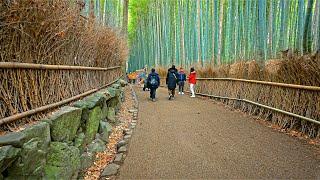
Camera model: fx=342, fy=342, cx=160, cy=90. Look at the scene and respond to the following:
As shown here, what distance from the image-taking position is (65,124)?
12.8 feet

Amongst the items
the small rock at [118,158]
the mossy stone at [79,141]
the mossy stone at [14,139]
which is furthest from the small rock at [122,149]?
the mossy stone at [14,139]

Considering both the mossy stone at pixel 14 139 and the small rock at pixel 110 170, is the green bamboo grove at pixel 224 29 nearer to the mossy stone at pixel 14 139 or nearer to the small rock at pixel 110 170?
the small rock at pixel 110 170

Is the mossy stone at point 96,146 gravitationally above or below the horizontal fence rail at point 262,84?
below

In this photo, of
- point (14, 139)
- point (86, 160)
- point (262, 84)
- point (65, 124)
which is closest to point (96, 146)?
point (86, 160)

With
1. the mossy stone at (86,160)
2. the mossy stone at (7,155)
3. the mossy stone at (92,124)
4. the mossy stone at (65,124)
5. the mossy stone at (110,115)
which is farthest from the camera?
the mossy stone at (110,115)

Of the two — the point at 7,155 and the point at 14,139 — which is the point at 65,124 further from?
the point at 7,155

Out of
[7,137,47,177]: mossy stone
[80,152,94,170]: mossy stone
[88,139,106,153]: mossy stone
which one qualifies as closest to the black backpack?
[88,139,106,153]: mossy stone

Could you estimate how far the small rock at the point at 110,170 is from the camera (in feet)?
14.6

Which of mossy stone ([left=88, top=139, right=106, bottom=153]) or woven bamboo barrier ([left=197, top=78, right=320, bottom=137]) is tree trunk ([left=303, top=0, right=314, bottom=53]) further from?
mossy stone ([left=88, top=139, right=106, bottom=153])

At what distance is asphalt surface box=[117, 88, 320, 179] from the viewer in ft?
14.3

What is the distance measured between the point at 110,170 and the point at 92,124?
3.78ft

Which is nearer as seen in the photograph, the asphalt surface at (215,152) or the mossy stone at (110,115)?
the asphalt surface at (215,152)

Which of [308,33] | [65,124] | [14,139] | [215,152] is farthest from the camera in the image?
[308,33]

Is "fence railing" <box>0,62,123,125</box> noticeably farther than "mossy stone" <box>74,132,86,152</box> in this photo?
No
